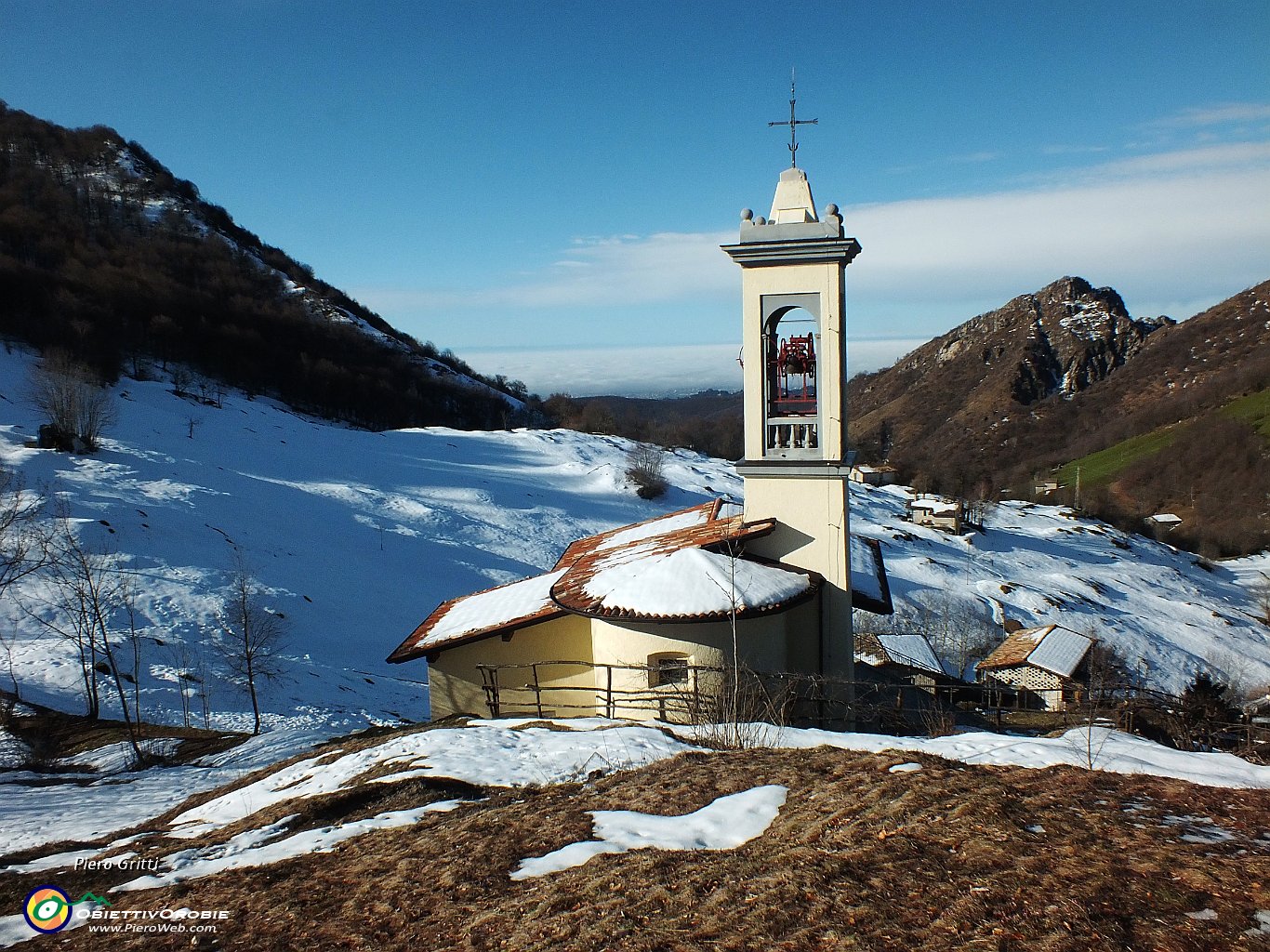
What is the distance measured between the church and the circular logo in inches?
206

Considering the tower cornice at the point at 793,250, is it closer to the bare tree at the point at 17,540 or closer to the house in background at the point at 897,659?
the bare tree at the point at 17,540

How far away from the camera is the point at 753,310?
420 inches

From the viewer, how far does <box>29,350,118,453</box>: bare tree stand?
1162 inches

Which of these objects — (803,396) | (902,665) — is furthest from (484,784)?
(902,665)

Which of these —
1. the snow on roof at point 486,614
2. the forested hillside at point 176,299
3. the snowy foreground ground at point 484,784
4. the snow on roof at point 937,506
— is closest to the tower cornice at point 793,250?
the snow on roof at point 486,614

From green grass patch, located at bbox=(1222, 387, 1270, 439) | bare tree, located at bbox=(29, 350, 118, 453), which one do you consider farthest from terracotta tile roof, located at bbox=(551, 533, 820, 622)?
green grass patch, located at bbox=(1222, 387, 1270, 439)

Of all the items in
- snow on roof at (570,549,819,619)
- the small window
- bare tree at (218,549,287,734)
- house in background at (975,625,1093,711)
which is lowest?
house in background at (975,625,1093,711)

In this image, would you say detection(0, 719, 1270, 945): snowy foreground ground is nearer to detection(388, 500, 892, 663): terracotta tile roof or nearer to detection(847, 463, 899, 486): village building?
detection(388, 500, 892, 663): terracotta tile roof

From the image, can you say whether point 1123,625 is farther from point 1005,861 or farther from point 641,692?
point 1005,861

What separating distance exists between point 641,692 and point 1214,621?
134 ft

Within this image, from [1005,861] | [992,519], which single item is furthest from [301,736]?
[992,519]

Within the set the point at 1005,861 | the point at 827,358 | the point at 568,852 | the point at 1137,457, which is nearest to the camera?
the point at 1005,861

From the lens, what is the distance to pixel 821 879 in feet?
14.1

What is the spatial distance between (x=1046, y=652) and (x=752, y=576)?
68.5 ft
